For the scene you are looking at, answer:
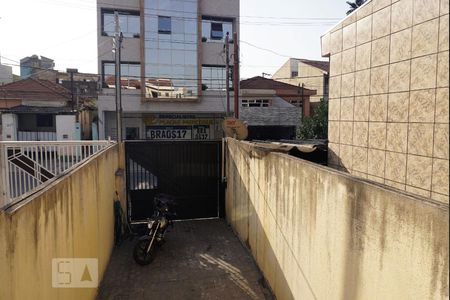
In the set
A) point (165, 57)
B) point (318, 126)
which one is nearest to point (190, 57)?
point (165, 57)

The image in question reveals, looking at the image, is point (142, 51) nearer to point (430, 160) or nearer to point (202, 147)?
point (202, 147)

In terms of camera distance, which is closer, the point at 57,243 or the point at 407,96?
the point at 57,243

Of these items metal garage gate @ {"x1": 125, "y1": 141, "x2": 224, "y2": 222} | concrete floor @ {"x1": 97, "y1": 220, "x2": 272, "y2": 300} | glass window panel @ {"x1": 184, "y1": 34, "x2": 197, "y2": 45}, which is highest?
glass window panel @ {"x1": 184, "y1": 34, "x2": 197, "y2": 45}

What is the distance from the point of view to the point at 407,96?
15.8 ft

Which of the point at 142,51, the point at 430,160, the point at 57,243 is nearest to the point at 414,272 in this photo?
the point at 430,160

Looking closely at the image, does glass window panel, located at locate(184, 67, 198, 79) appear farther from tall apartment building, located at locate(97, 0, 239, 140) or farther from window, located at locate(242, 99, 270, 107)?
window, located at locate(242, 99, 270, 107)

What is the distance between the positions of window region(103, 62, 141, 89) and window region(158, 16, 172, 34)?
2849mm

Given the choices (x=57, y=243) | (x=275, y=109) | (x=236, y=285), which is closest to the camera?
(x=57, y=243)

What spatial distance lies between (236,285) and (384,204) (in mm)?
4178

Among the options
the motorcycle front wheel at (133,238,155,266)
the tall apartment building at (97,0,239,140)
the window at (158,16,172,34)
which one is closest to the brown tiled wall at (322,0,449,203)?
the motorcycle front wheel at (133,238,155,266)

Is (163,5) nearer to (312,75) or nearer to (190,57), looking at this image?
Result: (190,57)

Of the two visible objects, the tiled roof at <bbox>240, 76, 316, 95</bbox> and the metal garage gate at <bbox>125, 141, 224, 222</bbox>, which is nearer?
the metal garage gate at <bbox>125, 141, 224, 222</bbox>

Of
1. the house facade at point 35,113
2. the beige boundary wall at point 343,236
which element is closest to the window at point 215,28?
the house facade at point 35,113

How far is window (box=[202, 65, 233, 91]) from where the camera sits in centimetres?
2520
